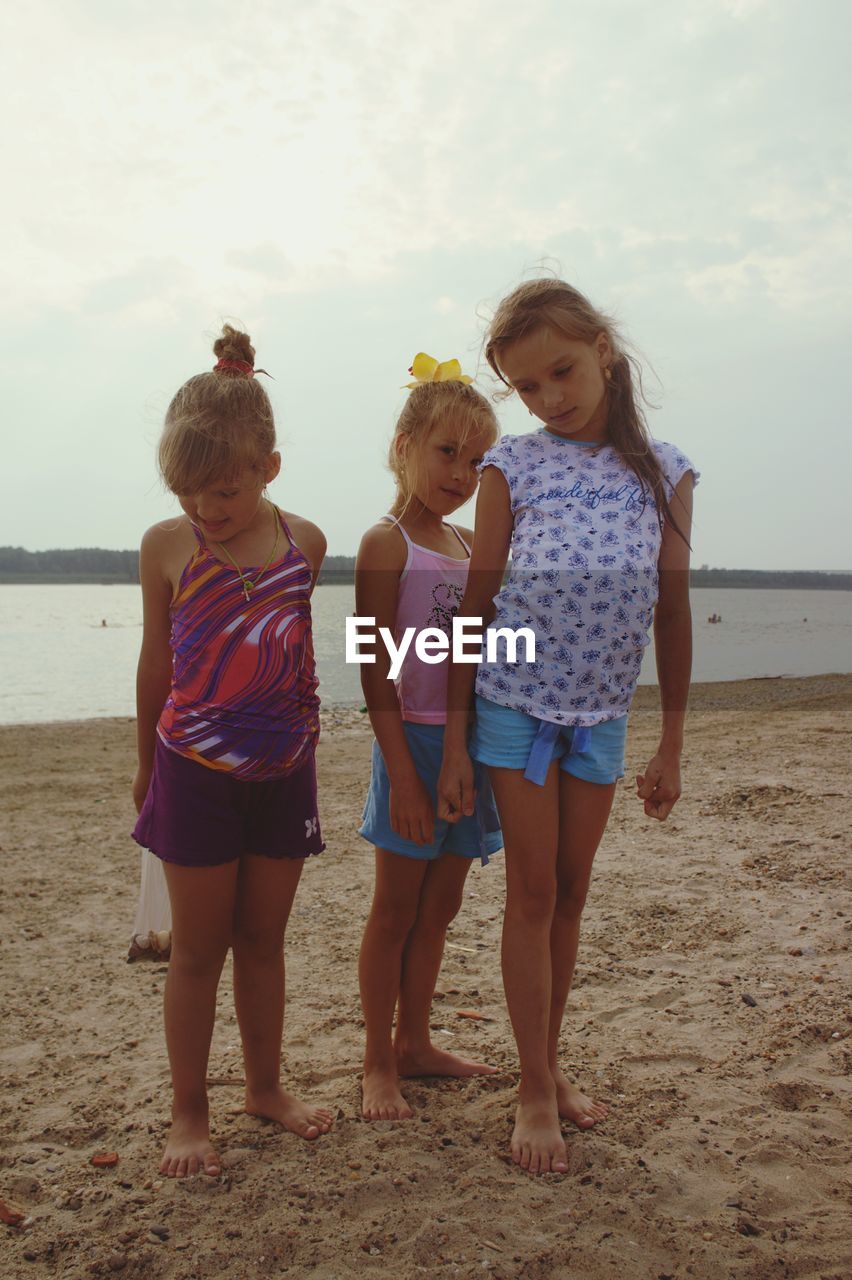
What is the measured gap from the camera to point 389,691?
231 cm

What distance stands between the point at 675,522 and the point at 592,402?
0.34m

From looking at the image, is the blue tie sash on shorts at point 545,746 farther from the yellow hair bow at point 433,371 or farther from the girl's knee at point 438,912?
the yellow hair bow at point 433,371

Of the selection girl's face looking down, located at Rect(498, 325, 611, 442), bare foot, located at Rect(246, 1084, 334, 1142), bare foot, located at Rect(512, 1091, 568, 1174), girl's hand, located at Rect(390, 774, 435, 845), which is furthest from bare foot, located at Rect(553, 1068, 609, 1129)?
girl's face looking down, located at Rect(498, 325, 611, 442)

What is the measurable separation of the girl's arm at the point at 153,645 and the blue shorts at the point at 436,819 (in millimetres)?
530

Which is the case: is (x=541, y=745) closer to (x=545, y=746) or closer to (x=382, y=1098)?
(x=545, y=746)

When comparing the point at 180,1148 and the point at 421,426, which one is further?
the point at 421,426

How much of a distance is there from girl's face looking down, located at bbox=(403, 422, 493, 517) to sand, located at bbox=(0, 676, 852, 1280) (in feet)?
5.01

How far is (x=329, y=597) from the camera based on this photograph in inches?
3034

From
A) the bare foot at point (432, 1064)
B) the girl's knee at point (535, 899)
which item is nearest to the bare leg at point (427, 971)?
the bare foot at point (432, 1064)

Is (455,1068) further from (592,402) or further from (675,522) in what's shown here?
(592,402)

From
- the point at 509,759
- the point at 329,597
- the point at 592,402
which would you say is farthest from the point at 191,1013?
the point at 329,597

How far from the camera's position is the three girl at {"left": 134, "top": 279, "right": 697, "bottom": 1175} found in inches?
84.1

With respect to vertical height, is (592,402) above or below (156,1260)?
above

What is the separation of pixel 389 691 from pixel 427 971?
2.61ft
